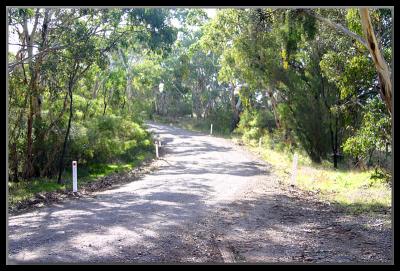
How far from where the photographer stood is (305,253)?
7.16 metres

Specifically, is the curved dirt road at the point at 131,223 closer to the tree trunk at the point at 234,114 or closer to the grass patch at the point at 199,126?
the grass patch at the point at 199,126

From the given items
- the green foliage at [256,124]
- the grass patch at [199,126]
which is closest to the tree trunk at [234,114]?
the grass patch at [199,126]

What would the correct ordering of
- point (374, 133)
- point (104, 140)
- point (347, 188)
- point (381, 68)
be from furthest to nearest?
1. point (104, 140)
2. point (347, 188)
3. point (374, 133)
4. point (381, 68)

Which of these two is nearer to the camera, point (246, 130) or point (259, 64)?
point (259, 64)

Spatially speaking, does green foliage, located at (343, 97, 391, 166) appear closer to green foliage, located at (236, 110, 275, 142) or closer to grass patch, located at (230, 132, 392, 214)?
grass patch, located at (230, 132, 392, 214)

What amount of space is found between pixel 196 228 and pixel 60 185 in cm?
747

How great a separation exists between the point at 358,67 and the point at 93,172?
10692mm

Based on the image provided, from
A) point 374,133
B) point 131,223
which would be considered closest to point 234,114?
point 374,133

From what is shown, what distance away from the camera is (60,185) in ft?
48.4

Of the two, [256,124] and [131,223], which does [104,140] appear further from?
[256,124]

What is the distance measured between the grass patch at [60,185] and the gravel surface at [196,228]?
152 cm

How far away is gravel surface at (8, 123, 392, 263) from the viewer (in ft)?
22.8
